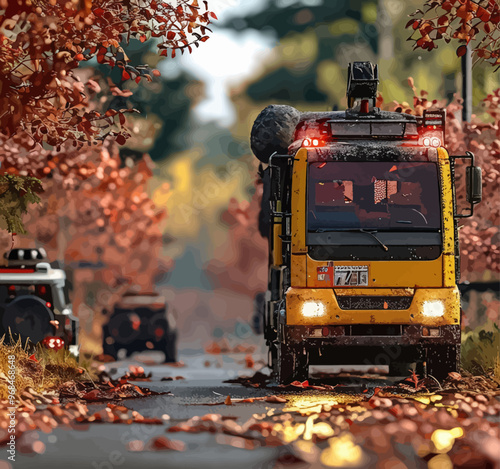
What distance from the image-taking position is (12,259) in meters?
17.7

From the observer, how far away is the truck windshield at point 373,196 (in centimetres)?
1450

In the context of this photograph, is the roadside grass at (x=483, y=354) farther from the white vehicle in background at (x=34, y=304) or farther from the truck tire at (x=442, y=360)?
the white vehicle in background at (x=34, y=304)

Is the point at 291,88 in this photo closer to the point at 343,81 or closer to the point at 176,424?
the point at 343,81

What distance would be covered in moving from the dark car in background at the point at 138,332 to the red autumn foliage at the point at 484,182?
22.7 feet

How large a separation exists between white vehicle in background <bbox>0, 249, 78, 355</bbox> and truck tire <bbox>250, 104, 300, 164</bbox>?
12.1 feet

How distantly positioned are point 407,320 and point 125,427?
16.9ft

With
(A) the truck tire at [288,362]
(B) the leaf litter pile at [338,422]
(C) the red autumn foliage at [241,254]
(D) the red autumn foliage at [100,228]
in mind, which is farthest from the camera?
(C) the red autumn foliage at [241,254]

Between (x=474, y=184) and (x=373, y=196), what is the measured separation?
1.25 metres

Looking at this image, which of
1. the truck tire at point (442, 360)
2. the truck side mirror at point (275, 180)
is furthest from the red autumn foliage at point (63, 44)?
the truck tire at point (442, 360)

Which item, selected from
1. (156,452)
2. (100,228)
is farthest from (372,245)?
(100,228)

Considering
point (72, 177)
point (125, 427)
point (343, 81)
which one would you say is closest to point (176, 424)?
point (125, 427)

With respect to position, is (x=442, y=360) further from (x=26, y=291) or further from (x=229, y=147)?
(x=229, y=147)

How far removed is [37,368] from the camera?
15016 millimetres

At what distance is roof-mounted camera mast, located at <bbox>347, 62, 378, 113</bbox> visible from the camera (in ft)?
56.2
